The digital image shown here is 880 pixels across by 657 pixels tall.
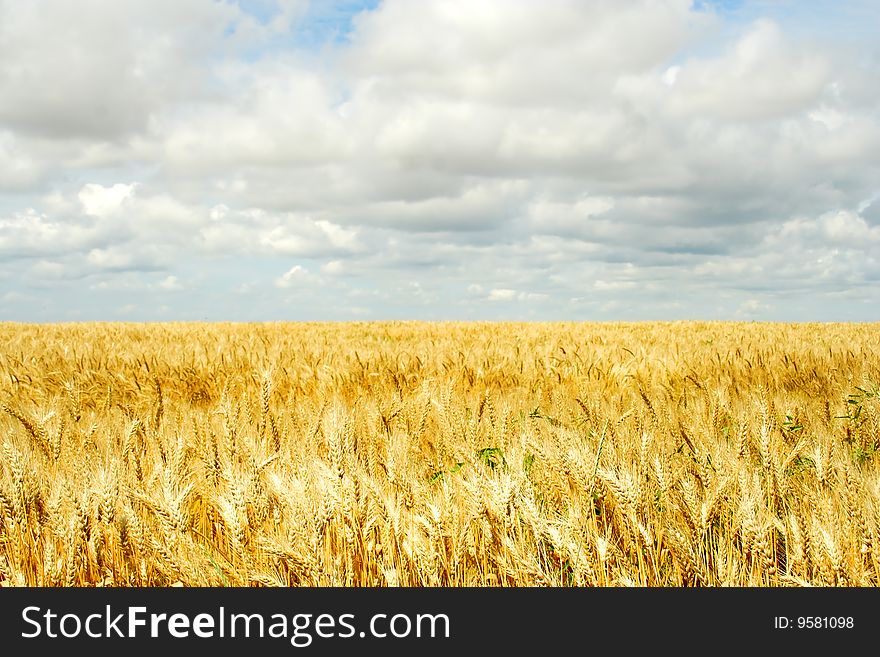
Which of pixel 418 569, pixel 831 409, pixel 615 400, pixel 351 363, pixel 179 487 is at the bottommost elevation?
pixel 418 569

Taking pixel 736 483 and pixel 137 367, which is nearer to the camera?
pixel 736 483

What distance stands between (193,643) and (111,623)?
234 millimetres

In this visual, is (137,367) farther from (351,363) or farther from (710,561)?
(710,561)

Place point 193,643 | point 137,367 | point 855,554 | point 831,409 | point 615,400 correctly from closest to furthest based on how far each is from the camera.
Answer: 1. point 193,643
2. point 855,554
3. point 831,409
4. point 615,400
5. point 137,367

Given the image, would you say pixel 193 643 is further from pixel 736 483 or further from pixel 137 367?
pixel 137 367

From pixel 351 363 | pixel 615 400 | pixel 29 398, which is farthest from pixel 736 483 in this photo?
pixel 29 398

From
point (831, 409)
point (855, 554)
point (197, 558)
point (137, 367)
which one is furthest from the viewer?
point (137, 367)

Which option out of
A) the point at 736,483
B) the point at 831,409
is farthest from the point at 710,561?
the point at 831,409

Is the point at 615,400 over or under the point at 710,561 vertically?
over

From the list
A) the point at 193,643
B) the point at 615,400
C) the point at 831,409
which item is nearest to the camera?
the point at 193,643

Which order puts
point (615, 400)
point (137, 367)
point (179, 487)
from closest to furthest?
point (179, 487), point (615, 400), point (137, 367)

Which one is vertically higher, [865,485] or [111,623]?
[865,485]

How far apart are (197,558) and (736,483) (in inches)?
65.3

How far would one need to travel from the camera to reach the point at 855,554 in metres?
1.62
